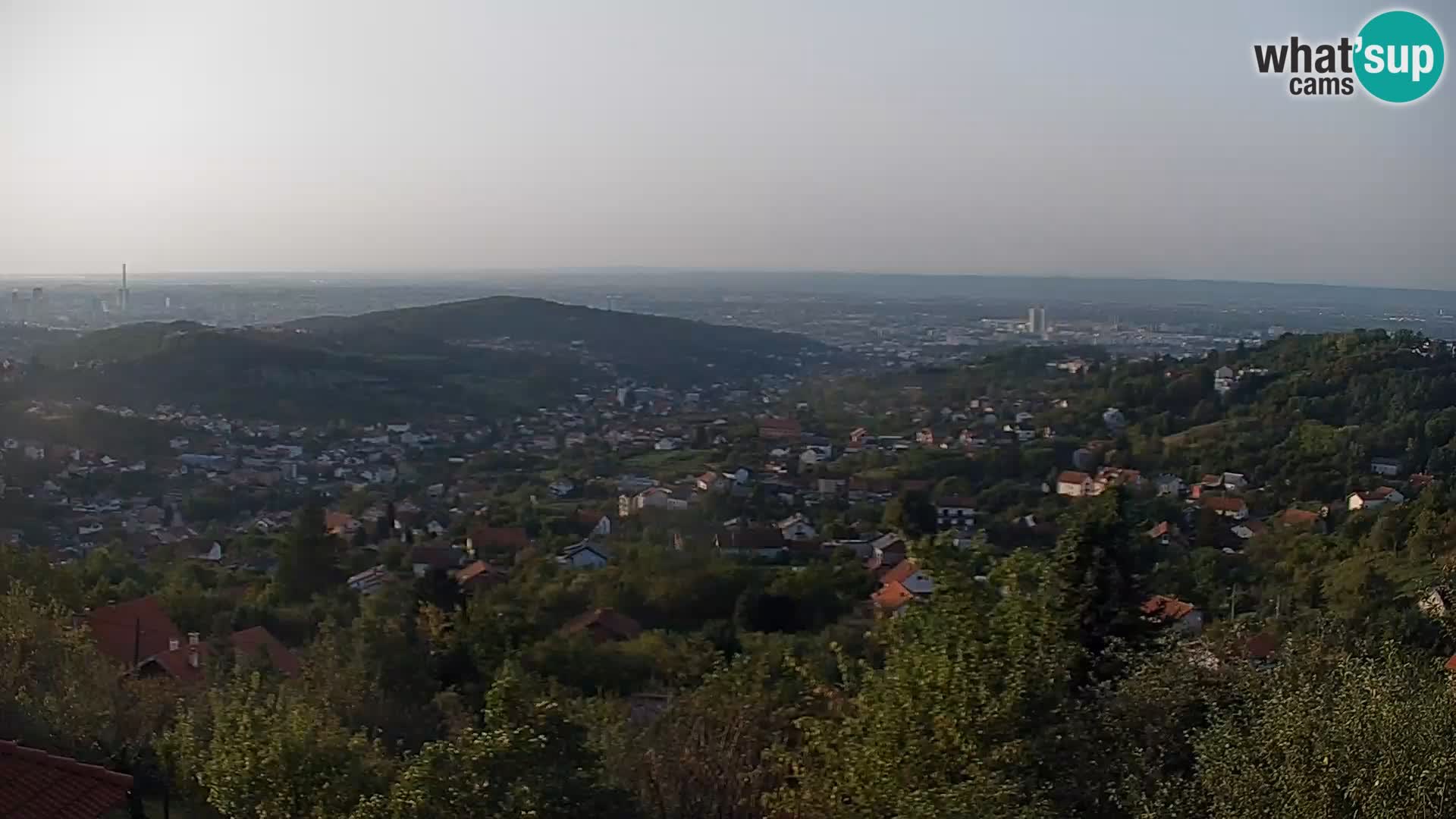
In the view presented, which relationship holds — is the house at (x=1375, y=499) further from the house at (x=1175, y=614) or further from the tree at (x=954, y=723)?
the tree at (x=954, y=723)

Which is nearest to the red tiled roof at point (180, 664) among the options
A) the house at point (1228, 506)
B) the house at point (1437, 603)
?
the house at point (1437, 603)

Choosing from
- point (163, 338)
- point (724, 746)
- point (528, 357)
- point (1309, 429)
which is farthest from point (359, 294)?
point (724, 746)

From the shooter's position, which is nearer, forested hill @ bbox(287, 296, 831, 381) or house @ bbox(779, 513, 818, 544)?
house @ bbox(779, 513, 818, 544)

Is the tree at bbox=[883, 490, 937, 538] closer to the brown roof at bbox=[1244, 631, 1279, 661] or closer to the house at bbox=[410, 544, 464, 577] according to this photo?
the house at bbox=[410, 544, 464, 577]

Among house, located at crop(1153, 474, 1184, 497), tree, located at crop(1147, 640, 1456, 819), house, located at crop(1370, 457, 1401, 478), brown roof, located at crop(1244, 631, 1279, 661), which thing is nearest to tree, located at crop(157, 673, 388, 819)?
tree, located at crop(1147, 640, 1456, 819)

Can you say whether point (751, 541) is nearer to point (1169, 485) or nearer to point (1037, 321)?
point (1169, 485)

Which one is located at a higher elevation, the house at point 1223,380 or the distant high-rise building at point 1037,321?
the distant high-rise building at point 1037,321

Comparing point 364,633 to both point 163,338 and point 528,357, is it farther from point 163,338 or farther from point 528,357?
point 528,357
